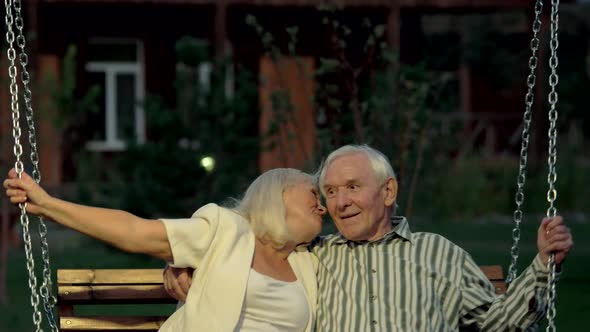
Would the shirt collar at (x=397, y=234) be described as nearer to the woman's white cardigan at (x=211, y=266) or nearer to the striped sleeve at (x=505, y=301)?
the striped sleeve at (x=505, y=301)

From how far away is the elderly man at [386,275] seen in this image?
5.42 metres

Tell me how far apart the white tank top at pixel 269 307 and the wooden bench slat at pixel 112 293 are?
0.73 m

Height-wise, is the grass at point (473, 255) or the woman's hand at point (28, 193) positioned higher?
the woman's hand at point (28, 193)

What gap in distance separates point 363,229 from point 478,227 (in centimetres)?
1373

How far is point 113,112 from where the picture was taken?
2197 cm

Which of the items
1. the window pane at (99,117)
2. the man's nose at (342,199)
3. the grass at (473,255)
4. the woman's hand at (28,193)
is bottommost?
the grass at (473,255)

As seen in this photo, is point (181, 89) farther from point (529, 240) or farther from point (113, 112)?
point (113, 112)

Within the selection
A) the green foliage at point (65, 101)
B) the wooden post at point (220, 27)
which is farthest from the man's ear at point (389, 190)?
the wooden post at point (220, 27)

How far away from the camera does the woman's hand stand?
5.12 m

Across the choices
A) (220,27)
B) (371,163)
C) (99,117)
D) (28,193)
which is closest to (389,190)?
(371,163)

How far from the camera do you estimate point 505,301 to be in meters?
5.40

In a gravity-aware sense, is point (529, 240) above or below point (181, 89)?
below

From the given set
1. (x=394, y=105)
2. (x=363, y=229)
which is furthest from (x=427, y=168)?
(x=363, y=229)

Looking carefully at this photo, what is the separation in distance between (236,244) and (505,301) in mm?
931
